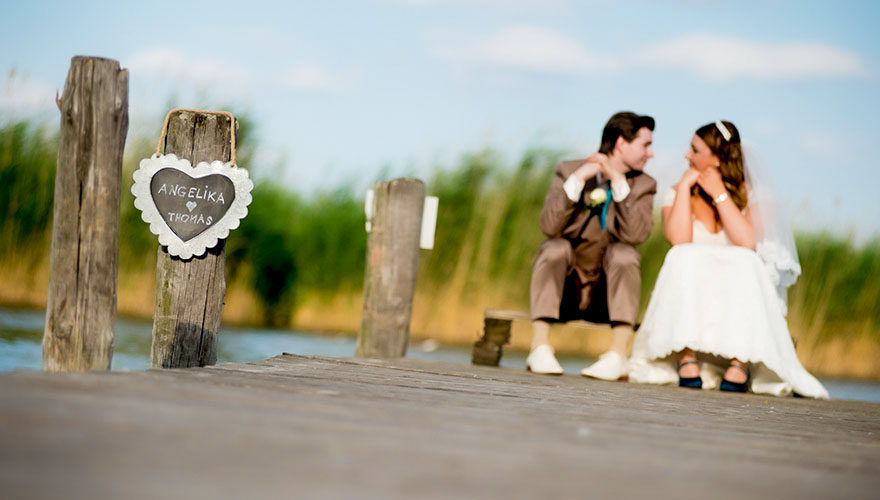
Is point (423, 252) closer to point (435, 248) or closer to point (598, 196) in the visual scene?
point (435, 248)

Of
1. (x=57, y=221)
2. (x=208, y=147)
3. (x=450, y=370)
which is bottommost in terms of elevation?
(x=450, y=370)

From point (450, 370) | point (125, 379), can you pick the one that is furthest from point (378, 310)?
point (125, 379)

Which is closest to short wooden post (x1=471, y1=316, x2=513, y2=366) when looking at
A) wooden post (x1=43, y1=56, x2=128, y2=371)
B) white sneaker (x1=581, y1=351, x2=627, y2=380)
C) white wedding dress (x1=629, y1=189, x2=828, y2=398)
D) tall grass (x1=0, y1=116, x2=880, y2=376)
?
white sneaker (x1=581, y1=351, x2=627, y2=380)

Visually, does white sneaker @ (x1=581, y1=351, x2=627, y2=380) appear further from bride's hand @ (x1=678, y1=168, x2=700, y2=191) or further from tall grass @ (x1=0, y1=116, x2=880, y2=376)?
tall grass @ (x1=0, y1=116, x2=880, y2=376)

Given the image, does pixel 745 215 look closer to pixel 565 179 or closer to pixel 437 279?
pixel 565 179

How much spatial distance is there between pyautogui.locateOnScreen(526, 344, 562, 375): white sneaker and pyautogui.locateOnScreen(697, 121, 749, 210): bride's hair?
110cm

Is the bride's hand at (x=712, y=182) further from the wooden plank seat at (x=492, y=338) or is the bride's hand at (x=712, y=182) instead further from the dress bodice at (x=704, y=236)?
the wooden plank seat at (x=492, y=338)

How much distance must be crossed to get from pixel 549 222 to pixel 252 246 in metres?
5.13

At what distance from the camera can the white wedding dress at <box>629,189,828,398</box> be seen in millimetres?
4168

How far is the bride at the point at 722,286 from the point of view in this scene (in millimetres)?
4180

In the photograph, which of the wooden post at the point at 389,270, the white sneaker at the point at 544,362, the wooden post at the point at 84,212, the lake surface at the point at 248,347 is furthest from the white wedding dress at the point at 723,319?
the wooden post at the point at 84,212

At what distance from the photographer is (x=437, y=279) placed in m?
8.25

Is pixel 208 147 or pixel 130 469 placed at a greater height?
pixel 208 147

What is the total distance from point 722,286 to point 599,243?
1.99 ft
